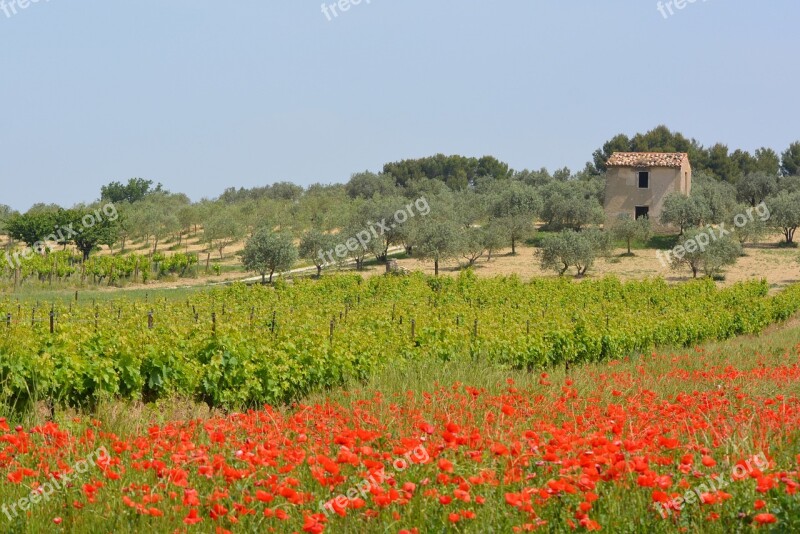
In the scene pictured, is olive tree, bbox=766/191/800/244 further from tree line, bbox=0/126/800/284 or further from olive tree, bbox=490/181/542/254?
olive tree, bbox=490/181/542/254

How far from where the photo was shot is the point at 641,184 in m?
56.7

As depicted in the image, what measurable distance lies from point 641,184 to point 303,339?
4795 cm

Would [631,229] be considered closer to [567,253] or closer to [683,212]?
[683,212]

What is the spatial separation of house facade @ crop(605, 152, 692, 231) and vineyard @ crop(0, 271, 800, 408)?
25.8 m

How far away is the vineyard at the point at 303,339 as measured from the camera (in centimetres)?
1011

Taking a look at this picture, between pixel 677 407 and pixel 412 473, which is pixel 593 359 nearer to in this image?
pixel 677 407

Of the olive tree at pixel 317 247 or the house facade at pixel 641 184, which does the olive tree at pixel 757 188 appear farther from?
the olive tree at pixel 317 247

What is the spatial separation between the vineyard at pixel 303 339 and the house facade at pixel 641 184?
25.8 metres

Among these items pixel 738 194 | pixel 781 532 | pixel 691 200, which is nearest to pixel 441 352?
pixel 781 532

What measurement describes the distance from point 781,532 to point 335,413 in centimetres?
411

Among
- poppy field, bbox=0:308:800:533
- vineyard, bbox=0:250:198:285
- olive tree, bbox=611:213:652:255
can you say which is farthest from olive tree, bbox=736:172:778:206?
poppy field, bbox=0:308:800:533

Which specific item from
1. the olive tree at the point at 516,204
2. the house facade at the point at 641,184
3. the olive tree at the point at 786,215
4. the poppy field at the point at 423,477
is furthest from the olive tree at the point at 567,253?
the poppy field at the point at 423,477

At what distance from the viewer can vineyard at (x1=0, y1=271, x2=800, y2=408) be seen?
398 inches

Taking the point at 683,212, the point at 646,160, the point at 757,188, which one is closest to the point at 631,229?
the point at 683,212
